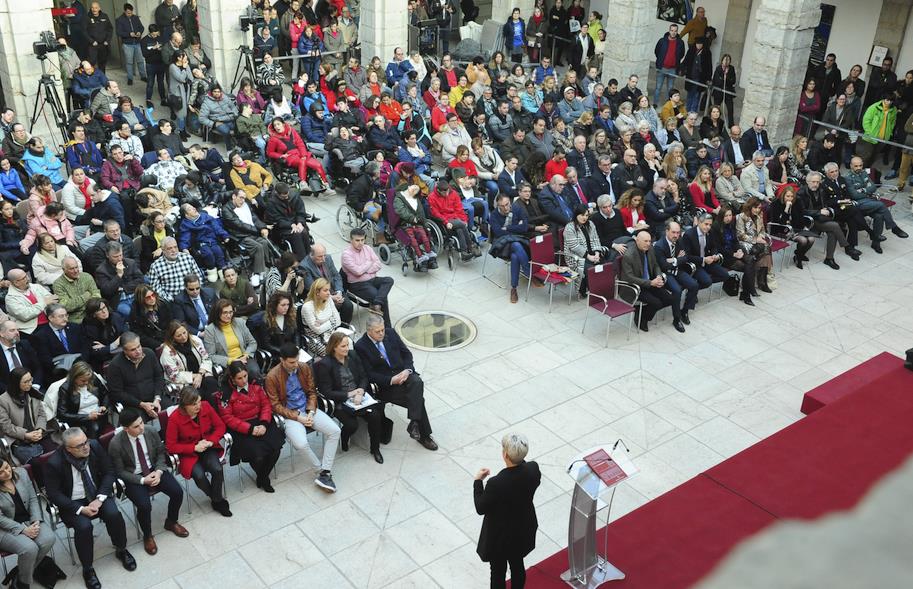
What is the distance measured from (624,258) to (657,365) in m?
1.30

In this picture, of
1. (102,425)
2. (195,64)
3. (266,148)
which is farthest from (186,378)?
(195,64)

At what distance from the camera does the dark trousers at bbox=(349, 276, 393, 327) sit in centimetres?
989

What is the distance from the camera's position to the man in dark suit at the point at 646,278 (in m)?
10.3

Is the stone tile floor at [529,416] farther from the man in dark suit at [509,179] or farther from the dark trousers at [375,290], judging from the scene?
the man in dark suit at [509,179]

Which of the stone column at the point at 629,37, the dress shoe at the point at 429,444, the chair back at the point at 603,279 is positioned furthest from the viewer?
the stone column at the point at 629,37

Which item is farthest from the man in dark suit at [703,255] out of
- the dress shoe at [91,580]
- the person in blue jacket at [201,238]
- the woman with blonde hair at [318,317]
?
the dress shoe at [91,580]

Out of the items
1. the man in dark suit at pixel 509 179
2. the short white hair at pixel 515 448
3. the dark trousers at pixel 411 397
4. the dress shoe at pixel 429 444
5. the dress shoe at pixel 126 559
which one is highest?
the short white hair at pixel 515 448

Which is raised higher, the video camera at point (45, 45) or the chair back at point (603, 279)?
the video camera at point (45, 45)

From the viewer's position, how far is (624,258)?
10.4 m

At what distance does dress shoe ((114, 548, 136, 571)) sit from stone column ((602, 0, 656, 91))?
47.8 ft

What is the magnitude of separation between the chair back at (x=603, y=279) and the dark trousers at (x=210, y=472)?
15.5 feet

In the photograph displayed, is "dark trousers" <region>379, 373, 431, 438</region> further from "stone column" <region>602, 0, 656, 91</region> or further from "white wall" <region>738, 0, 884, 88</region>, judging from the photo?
"white wall" <region>738, 0, 884, 88</region>

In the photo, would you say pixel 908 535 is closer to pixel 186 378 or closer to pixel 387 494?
pixel 387 494

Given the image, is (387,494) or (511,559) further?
(387,494)
